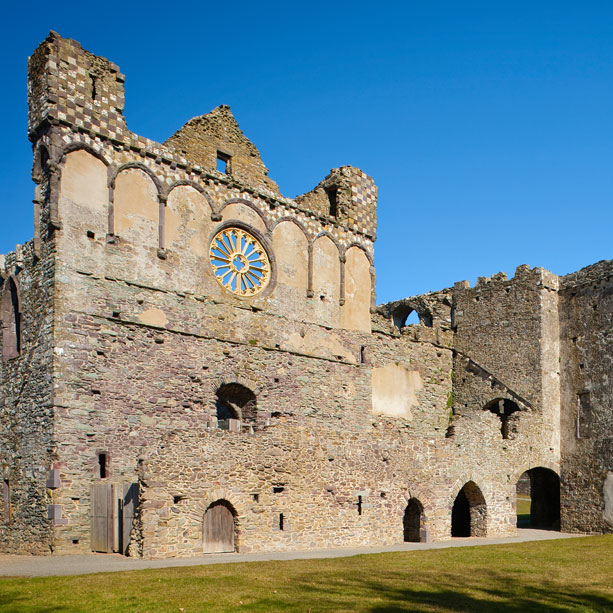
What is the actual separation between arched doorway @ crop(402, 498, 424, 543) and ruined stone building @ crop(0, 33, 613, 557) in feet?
0.28

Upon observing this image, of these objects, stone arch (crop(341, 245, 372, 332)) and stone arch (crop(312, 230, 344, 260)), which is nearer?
stone arch (crop(312, 230, 344, 260))

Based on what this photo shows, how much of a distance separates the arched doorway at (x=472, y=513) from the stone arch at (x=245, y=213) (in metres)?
10.3

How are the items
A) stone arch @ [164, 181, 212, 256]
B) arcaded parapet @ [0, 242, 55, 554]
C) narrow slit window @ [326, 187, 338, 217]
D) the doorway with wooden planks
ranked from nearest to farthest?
the doorway with wooden planks
arcaded parapet @ [0, 242, 55, 554]
stone arch @ [164, 181, 212, 256]
narrow slit window @ [326, 187, 338, 217]

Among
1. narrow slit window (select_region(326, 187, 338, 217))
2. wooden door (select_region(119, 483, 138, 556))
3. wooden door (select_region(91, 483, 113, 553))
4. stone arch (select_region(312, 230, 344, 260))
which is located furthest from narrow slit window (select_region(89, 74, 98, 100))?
wooden door (select_region(119, 483, 138, 556))

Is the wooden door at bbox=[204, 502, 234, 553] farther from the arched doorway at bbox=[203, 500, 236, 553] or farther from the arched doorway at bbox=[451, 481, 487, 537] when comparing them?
the arched doorway at bbox=[451, 481, 487, 537]

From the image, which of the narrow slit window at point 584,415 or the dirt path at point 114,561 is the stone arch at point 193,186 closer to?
the dirt path at point 114,561

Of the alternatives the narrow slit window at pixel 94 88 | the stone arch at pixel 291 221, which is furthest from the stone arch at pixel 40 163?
the stone arch at pixel 291 221

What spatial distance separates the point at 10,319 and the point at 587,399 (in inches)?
739

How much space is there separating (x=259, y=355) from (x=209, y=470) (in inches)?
215

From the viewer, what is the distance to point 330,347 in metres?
25.1

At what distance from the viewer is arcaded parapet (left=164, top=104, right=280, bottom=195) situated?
23.1 m

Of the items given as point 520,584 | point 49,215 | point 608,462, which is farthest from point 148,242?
point 608,462

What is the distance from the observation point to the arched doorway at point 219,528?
17.8 meters

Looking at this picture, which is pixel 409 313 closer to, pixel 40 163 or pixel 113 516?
pixel 40 163
